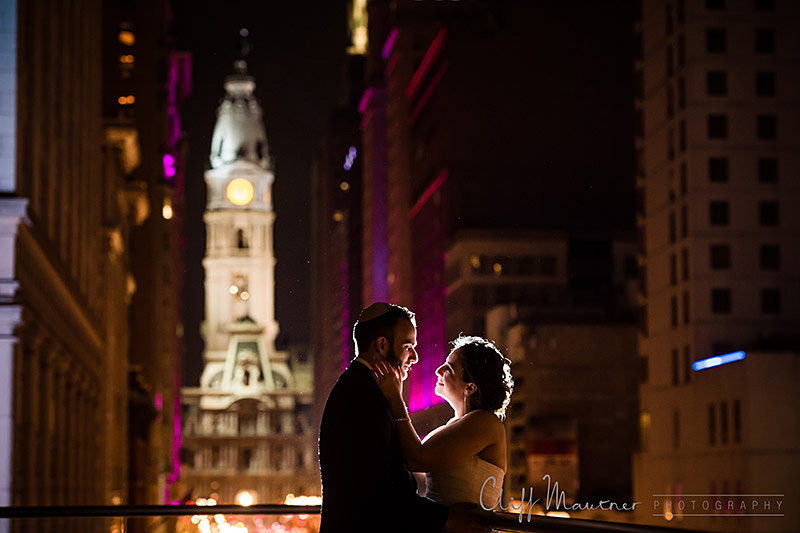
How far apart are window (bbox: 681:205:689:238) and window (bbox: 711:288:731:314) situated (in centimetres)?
402

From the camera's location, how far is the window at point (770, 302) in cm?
8256

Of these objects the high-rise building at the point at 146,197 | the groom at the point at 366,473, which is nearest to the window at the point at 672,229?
the high-rise building at the point at 146,197

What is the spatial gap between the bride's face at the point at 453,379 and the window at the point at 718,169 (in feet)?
260

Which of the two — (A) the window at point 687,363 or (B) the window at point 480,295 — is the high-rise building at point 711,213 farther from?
(B) the window at point 480,295

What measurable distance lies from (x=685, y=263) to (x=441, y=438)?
7795 centimetres

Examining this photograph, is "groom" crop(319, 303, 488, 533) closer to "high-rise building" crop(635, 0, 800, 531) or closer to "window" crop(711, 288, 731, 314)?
"high-rise building" crop(635, 0, 800, 531)

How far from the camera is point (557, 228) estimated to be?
397 feet

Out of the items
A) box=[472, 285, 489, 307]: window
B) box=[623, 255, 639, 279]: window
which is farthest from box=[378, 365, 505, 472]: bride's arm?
box=[472, 285, 489, 307]: window

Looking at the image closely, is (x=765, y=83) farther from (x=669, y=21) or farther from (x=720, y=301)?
(x=720, y=301)

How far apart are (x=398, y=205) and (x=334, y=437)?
151m

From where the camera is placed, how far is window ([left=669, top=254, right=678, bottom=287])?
84.8 meters

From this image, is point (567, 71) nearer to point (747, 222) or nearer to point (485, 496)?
point (747, 222)

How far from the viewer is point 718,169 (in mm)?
84625

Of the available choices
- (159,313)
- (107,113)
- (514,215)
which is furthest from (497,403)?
(514,215)
